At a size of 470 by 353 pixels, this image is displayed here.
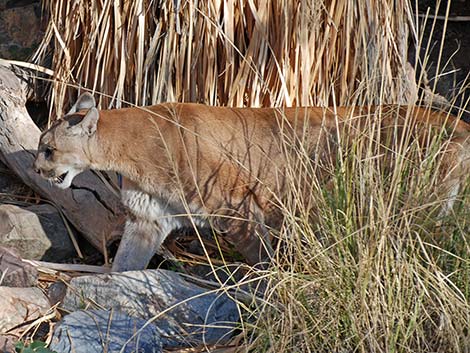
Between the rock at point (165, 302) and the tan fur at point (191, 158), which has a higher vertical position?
the tan fur at point (191, 158)

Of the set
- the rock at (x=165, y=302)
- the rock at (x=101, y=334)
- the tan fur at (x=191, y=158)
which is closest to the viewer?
the rock at (x=101, y=334)

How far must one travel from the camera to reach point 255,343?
4125mm

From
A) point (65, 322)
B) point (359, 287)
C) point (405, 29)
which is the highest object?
point (405, 29)

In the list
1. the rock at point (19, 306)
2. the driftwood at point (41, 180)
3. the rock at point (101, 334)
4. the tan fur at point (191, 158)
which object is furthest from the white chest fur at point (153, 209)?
the rock at point (101, 334)

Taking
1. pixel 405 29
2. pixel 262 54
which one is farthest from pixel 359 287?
pixel 405 29

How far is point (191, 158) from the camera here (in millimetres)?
5465

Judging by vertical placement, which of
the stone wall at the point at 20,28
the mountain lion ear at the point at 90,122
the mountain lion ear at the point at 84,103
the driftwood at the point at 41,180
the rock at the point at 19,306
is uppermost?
the stone wall at the point at 20,28

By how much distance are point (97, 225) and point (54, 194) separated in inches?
17.5

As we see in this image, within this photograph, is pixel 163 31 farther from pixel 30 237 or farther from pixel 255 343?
pixel 255 343

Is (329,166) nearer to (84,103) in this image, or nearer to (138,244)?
(138,244)

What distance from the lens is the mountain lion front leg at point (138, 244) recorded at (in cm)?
574

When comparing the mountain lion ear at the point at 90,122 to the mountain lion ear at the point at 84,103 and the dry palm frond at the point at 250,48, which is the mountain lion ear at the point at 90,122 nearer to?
the mountain lion ear at the point at 84,103

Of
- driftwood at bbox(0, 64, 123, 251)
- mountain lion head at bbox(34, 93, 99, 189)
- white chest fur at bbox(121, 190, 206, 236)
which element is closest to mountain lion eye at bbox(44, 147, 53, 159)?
mountain lion head at bbox(34, 93, 99, 189)

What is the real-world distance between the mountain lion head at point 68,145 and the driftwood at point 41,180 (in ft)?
1.57
